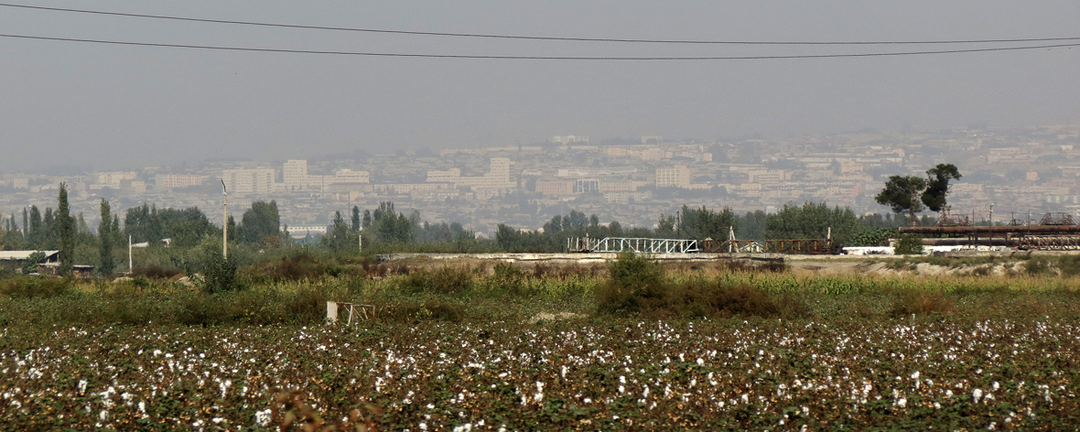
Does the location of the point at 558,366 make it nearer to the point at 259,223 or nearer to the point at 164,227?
the point at 164,227

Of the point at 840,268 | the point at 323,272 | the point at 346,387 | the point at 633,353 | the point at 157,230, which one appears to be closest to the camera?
the point at 346,387

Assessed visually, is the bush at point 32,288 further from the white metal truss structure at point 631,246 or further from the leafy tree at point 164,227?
the leafy tree at point 164,227

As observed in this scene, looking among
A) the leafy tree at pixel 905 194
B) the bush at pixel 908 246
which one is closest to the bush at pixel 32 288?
the bush at pixel 908 246

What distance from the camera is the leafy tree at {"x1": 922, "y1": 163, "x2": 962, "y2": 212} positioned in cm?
7931

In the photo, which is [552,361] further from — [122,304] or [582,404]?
[122,304]

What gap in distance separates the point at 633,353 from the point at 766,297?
315 inches

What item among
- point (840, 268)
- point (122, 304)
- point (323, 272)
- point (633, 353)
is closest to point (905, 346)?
point (633, 353)

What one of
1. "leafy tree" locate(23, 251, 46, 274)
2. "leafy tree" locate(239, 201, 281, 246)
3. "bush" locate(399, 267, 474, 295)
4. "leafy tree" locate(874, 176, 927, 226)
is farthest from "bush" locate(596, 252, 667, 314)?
"leafy tree" locate(239, 201, 281, 246)

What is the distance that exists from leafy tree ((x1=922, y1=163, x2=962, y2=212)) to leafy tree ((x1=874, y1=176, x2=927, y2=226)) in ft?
4.11

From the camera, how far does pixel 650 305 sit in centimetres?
1989

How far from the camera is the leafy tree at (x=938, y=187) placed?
79312mm

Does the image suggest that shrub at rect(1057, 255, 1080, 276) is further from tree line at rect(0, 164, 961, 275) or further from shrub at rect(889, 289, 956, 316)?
tree line at rect(0, 164, 961, 275)

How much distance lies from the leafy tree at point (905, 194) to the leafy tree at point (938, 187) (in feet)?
4.11

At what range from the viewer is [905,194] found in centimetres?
8244
